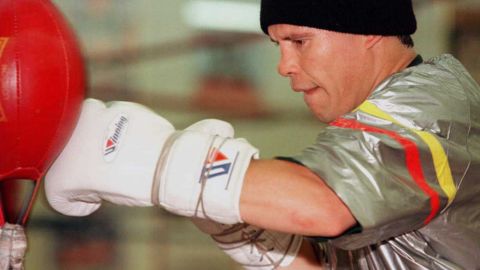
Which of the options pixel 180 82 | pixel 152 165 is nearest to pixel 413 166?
pixel 152 165

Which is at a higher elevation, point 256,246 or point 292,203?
point 292,203

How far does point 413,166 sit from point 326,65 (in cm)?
31

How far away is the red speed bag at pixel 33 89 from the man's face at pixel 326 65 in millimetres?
408

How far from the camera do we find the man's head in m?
1.58

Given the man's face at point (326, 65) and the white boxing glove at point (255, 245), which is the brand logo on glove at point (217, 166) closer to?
the man's face at point (326, 65)

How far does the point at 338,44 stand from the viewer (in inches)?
63.0

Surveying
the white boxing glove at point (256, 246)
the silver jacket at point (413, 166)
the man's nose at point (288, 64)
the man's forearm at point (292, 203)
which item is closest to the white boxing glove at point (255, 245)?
the white boxing glove at point (256, 246)

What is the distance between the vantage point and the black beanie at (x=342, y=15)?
5.16 feet

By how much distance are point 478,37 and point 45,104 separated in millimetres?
2971

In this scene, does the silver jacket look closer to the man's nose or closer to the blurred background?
the man's nose

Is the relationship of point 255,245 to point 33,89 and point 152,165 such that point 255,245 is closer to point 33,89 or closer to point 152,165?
point 152,165

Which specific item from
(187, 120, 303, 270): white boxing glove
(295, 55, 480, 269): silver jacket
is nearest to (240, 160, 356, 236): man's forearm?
(295, 55, 480, 269): silver jacket

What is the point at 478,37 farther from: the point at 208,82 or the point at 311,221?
the point at 311,221

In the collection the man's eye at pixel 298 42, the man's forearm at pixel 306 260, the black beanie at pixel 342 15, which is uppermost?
the black beanie at pixel 342 15
